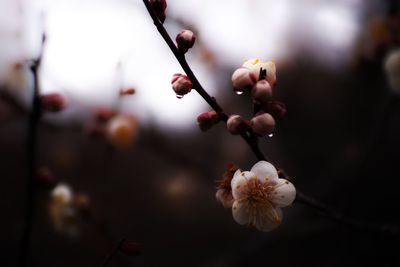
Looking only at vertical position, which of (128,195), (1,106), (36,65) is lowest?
(128,195)

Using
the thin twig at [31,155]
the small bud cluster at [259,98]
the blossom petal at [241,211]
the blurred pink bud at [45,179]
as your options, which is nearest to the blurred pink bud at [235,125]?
the small bud cluster at [259,98]

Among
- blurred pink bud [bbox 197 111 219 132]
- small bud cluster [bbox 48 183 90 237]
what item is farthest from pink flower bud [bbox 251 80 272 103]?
small bud cluster [bbox 48 183 90 237]

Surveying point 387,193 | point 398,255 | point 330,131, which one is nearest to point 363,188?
point 387,193

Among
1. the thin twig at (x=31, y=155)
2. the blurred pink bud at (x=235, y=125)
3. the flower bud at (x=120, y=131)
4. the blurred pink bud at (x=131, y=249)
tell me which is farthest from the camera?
the flower bud at (x=120, y=131)

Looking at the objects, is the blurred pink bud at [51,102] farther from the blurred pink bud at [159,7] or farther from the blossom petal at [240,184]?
the blossom petal at [240,184]

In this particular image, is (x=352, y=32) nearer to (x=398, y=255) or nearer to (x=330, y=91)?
(x=330, y=91)

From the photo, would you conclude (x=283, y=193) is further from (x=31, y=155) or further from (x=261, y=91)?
Answer: (x=31, y=155)

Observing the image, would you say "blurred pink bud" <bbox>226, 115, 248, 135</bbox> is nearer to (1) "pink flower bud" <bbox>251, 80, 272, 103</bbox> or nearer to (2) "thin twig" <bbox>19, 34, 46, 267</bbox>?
(1) "pink flower bud" <bbox>251, 80, 272, 103</bbox>
